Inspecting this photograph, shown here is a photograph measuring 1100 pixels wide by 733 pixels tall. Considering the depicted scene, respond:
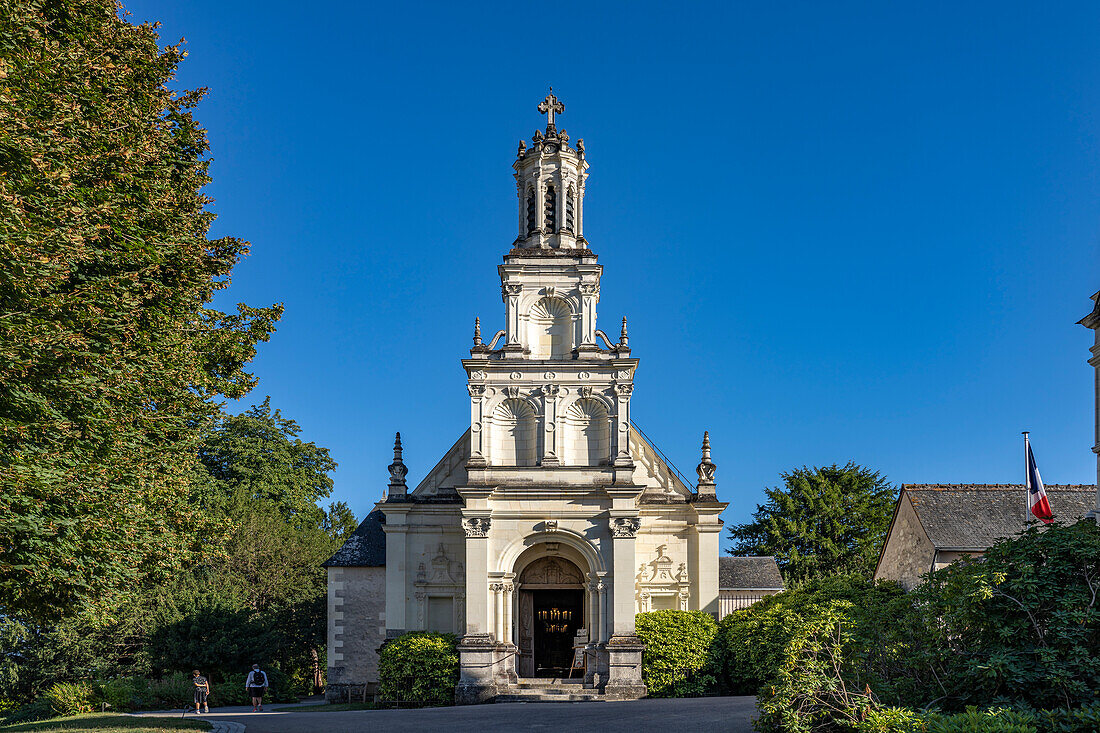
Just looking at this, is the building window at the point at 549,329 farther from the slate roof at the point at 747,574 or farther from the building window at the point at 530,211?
the slate roof at the point at 747,574

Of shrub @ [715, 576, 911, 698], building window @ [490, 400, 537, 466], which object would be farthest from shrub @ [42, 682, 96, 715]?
shrub @ [715, 576, 911, 698]

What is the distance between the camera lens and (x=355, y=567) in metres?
35.1

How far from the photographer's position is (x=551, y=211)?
116 feet

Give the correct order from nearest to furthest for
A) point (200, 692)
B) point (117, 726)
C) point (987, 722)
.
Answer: point (987, 722) < point (117, 726) < point (200, 692)

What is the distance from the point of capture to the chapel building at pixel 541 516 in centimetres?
3034

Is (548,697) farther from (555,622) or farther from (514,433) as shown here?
(514,433)

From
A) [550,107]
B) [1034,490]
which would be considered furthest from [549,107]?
[1034,490]

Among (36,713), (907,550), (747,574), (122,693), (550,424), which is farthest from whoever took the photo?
(747,574)

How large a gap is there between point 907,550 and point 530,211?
58.3 ft

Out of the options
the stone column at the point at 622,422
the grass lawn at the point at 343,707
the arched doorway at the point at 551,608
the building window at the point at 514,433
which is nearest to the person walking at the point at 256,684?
the grass lawn at the point at 343,707

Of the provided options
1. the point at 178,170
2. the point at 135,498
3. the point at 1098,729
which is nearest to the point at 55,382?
the point at 135,498

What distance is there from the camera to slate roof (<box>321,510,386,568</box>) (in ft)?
115

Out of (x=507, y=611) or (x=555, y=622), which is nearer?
(x=507, y=611)

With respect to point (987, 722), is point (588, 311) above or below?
above
